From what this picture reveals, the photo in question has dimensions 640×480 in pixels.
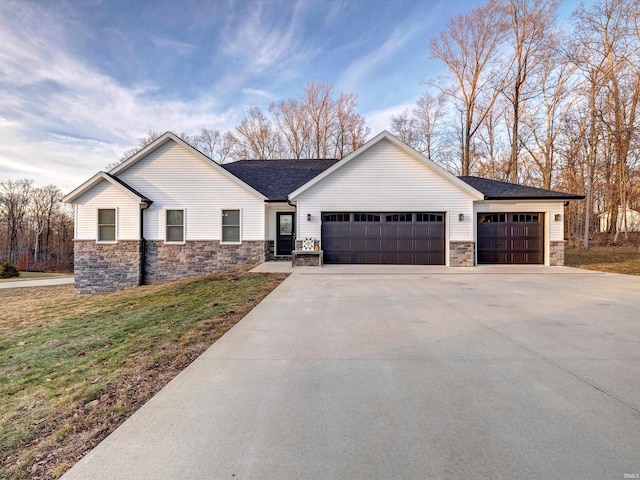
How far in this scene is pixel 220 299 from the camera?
21.4 ft

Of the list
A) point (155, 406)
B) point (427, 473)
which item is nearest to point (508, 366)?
point (427, 473)

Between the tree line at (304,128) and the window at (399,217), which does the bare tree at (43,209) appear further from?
the window at (399,217)

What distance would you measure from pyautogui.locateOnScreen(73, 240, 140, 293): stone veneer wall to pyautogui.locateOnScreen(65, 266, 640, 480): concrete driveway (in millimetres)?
10404

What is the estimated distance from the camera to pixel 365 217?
1221 cm

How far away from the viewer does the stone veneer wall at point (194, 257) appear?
42.0 feet

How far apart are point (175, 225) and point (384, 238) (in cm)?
912

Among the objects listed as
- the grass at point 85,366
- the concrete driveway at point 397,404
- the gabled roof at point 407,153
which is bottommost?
the grass at point 85,366

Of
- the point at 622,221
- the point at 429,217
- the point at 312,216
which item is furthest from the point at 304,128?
the point at 622,221

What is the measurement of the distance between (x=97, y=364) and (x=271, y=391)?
2.32 m

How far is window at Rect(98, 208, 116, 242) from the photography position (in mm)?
12664

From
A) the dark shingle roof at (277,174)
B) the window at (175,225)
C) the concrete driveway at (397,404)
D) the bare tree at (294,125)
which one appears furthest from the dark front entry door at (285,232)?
the bare tree at (294,125)

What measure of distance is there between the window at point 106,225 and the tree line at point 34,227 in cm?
2999

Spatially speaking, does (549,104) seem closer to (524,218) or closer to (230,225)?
(524,218)

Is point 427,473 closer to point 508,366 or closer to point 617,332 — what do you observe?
point 508,366
